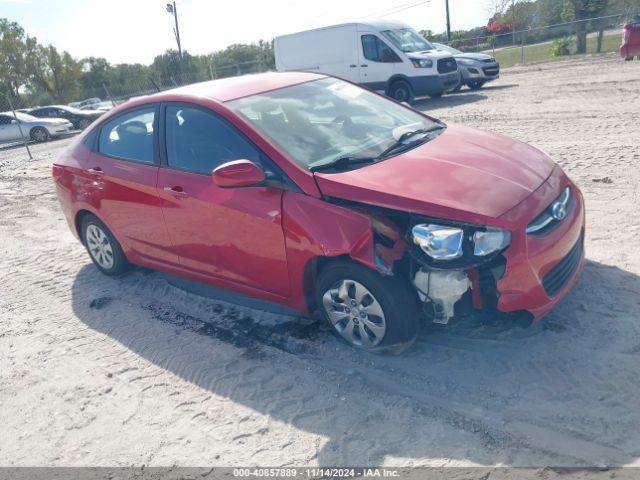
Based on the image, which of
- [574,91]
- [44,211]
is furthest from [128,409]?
[574,91]

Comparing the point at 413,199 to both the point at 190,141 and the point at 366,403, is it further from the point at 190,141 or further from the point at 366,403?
the point at 190,141

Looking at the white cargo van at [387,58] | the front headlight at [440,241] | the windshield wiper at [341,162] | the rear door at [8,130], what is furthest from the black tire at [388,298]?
the rear door at [8,130]

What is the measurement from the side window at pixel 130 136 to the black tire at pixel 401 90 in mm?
11639

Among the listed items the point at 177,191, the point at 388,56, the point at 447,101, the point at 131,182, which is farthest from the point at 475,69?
the point at 177,191

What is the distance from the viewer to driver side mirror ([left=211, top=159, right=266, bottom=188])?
12.8 ft

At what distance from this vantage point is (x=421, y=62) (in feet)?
51.4

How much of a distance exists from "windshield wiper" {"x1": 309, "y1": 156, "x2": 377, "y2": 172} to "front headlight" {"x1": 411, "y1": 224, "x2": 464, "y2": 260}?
28.7 inches

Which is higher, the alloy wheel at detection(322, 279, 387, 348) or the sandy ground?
the alloy wheel at detection(322, 279, 387, 348)

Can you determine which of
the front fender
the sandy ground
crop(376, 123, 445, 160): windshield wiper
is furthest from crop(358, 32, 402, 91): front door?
the front fender

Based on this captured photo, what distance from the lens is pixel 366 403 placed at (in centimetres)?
352

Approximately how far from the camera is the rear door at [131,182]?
496 centimetres

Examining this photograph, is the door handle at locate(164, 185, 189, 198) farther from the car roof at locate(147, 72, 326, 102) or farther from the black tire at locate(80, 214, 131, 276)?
the black tire at locate(80, 214, 131, 276)

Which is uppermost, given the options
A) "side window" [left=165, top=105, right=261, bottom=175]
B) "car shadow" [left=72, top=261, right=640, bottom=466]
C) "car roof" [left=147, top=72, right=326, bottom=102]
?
"car roof" [left=147, top=72, right=326, bottom=102]

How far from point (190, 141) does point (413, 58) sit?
40.2 feet
